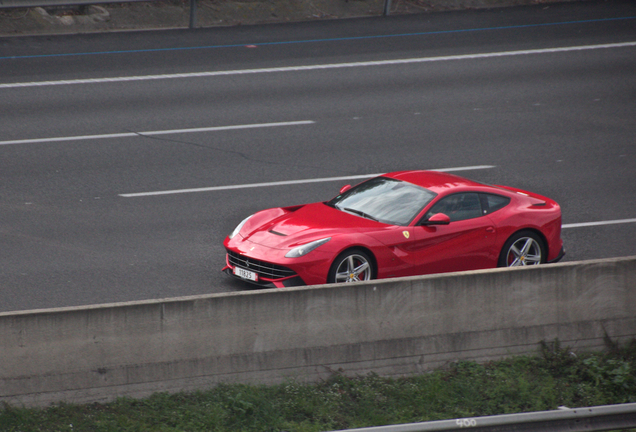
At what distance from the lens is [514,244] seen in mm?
9242

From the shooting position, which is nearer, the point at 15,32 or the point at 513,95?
the point at 513,95

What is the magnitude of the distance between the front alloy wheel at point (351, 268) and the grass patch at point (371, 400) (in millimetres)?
1377

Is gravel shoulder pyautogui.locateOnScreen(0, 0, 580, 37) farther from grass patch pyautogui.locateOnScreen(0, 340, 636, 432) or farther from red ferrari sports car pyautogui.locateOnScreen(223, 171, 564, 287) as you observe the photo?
grass patch pyautogui.locateOnScreen(0, 340, 636, 432)

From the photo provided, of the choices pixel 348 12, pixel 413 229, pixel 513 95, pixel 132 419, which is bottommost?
pixel 132 419

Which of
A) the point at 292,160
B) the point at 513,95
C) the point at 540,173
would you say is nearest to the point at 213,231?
the point at 292,160

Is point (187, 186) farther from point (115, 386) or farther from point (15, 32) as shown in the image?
point (15, 32)

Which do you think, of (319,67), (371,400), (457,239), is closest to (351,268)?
(457,239)

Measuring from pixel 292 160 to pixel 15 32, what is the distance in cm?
985

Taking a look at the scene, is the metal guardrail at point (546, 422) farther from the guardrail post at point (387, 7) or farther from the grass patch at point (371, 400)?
the guardrail post at point (387, 7)

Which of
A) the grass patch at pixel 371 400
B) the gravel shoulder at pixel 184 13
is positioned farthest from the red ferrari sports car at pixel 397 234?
the gravel shoulder at pixel 184 13

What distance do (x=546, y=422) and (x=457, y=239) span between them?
3.76 m

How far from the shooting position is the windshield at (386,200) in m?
8.91

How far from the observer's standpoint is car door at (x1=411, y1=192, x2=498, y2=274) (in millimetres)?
8656

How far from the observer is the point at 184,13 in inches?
808
